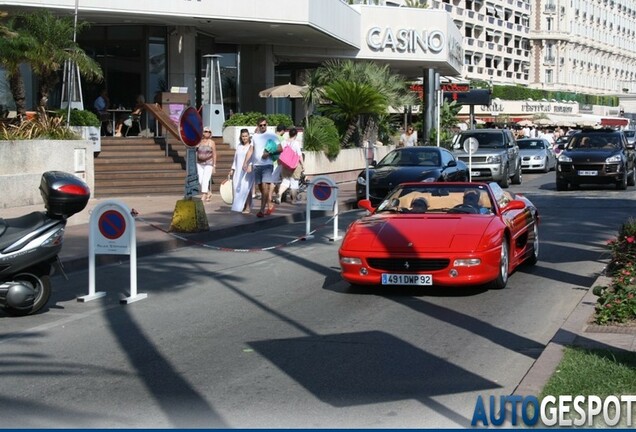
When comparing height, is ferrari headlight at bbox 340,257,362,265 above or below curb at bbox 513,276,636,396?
above

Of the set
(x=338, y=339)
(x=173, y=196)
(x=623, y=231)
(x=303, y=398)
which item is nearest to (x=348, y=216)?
(x=173, y=196)

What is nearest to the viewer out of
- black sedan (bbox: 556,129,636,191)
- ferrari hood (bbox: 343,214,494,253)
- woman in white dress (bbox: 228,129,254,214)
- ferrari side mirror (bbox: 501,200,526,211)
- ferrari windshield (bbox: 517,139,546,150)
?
ferrari hood (bbox: 343,214,494,253)

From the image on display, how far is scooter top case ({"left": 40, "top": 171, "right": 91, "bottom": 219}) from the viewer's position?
10539 mm

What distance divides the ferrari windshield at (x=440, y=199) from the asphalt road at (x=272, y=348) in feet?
3.60

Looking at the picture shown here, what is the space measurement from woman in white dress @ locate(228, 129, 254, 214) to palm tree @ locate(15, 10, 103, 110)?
549 cm

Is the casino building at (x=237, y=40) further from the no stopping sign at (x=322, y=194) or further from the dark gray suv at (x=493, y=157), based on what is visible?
the no stopping sign at (x=322, y=194)

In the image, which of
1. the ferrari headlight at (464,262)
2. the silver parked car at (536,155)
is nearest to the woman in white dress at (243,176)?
the ferrari headlight at (464,262)

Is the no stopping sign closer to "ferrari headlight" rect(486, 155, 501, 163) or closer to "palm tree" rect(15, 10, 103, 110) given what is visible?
"palm tree" rect(15, 10, 103, 110)

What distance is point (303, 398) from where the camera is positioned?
279 inches

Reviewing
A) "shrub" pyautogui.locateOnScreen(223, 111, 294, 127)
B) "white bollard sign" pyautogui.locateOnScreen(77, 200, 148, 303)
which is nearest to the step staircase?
"shrub" pyautogui.locateOnScreen(223, 111, 294, 127)

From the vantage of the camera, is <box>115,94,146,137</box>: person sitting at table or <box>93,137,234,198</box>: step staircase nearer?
<box>93,137,234,198</box>: step staircase

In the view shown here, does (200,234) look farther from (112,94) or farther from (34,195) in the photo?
(112,94)

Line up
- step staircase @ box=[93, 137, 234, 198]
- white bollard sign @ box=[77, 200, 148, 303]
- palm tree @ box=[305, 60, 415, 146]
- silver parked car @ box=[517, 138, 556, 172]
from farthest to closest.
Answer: silver parked car @ box=[517, 138, 556, 172] → palm tree @ box=[305, 60, 415, 146] → step staircase @ box=[93, 137, 234, 198] → white bollard sign @ box=[77, 200, 148, 303]

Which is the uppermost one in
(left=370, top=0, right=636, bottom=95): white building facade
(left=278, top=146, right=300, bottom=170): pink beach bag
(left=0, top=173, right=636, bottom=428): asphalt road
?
(left=370, top=0, right=636, bottom=95): white building facade
